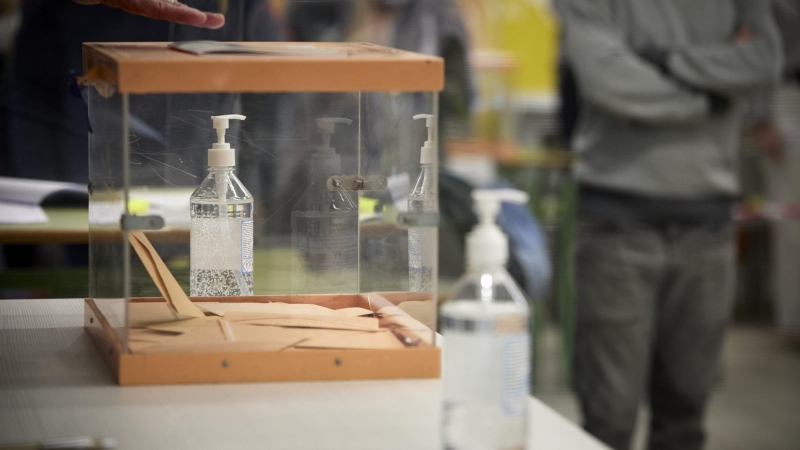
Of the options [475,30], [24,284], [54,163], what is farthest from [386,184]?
[475,30]

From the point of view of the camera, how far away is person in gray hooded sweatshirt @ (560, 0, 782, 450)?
6.34ft

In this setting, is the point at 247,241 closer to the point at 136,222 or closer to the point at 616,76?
the point at 136,222

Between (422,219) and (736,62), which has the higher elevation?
(736,62)

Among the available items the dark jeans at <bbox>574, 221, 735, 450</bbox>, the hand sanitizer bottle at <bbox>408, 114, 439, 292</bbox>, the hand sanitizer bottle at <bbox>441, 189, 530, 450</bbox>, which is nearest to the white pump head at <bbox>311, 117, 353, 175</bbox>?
the hand sanitizer bottle at <bbox>408, 114, 439, 292</bbox>

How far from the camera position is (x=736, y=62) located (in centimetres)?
193

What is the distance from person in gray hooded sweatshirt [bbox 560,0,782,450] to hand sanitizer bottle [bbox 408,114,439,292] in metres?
1.08

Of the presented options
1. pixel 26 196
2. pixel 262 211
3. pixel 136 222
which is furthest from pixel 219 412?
pixel 26 196

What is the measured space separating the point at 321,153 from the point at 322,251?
0.11 metres

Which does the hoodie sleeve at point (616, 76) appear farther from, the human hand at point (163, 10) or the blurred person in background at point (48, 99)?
the human hand at point (163, 10)

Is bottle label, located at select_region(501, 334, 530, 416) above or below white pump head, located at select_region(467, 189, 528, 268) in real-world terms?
below

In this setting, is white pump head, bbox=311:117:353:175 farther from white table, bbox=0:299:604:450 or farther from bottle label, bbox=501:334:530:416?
Answer: bottle label, bbox=501:334:530:416

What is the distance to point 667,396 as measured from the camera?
2049 mm

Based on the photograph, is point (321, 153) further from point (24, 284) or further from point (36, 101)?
point (36, 101)

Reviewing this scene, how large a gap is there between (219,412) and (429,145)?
0.32 meters
